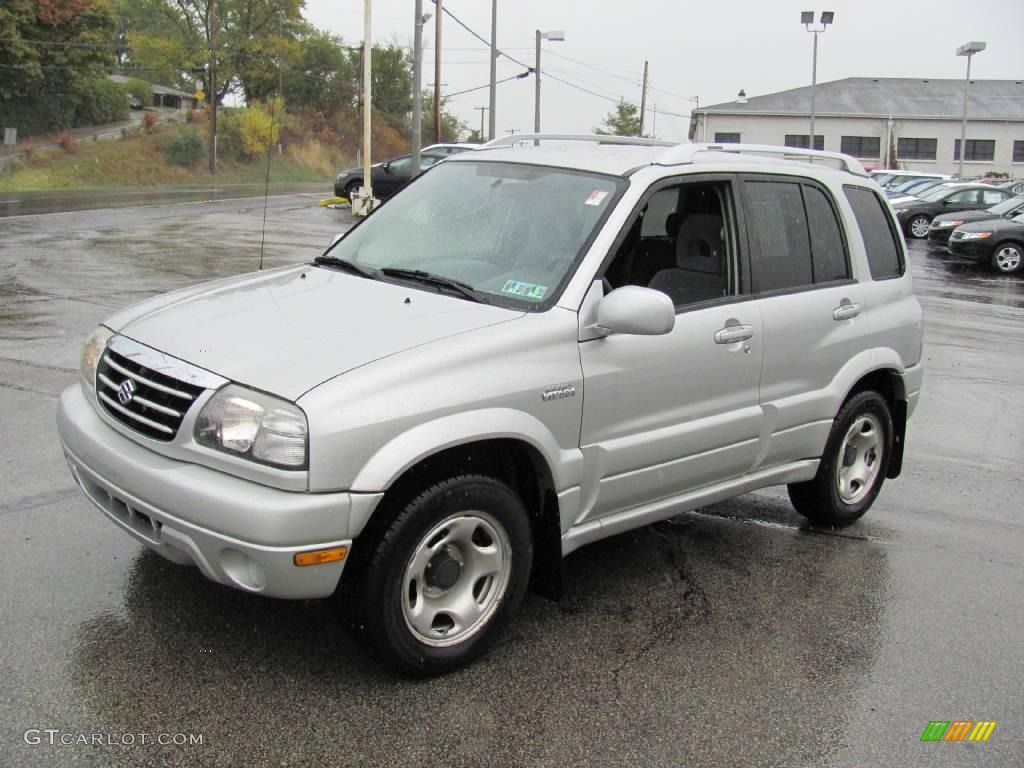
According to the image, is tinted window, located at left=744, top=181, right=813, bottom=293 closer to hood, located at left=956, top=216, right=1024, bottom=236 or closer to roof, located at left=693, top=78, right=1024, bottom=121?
hood, located at left=956, top=216, right=1024, bottom=236

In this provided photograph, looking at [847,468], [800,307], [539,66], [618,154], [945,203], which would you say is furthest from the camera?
[539,66]

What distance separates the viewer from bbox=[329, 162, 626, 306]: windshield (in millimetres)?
4160

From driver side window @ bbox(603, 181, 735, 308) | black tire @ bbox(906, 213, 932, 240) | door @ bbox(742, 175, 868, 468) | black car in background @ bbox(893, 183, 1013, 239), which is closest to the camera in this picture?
driver side window @ bbox(603, 181, 735, 308)

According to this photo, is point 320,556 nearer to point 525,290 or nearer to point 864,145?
point 525,290

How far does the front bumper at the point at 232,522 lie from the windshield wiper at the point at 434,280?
113cm

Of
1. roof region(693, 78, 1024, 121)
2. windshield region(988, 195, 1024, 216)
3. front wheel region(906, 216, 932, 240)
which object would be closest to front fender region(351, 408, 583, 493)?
windshield region(988, 195, 1024, 216)

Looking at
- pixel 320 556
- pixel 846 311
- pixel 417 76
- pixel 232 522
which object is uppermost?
pixel 417 76

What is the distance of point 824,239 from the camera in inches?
206

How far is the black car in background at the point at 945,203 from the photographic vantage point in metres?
27.4

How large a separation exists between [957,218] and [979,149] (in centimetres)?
4319

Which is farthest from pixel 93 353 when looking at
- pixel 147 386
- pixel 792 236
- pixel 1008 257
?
pixel 1008 257

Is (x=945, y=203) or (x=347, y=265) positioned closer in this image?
(x=347, y=265)

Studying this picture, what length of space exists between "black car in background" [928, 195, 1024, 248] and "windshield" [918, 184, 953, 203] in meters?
2.38

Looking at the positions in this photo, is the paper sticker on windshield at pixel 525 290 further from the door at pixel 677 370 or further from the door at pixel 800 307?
the door at pixel 800 307
